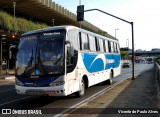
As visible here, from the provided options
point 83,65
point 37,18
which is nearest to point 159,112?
point 83,65

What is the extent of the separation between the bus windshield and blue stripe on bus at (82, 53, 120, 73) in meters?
2.49

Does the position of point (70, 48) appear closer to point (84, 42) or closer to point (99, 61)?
point (84, 42)

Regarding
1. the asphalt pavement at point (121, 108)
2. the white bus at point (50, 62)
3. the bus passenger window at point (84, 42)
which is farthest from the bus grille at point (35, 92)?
the bus passenger window at point (84, 42)

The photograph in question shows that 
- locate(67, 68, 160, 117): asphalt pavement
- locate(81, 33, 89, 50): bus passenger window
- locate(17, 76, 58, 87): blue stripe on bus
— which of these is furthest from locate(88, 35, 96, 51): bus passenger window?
locate(17, 76, 58, 87): blue stripe on bus

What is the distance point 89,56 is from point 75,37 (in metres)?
2.26

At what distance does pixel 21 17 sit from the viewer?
1849 inches

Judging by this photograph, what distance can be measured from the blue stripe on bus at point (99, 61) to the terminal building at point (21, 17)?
1531cm

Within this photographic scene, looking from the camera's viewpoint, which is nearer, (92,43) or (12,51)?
(12,51)

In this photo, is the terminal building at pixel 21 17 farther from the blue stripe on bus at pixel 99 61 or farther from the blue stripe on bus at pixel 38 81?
the blue stripe on bus at pixel 38 81

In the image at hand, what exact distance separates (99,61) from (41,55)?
595cm

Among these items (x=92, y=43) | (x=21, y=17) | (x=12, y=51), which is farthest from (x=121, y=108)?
(x=21, y=17)

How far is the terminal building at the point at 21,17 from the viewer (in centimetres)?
3611

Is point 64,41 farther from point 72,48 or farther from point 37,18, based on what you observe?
point 37,18

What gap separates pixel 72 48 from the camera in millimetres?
12008
